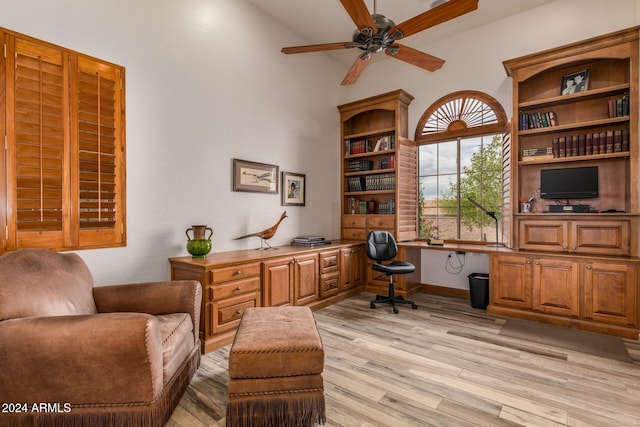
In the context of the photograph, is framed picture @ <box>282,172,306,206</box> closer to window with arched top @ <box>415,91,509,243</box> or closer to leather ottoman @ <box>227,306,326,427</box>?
window with arched top @ <box>415,91,509,243</box>

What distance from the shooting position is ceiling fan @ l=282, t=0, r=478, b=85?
227cm

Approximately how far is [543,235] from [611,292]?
30.4 inches

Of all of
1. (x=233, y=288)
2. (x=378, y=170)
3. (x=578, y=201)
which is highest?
(x=378, y=170)

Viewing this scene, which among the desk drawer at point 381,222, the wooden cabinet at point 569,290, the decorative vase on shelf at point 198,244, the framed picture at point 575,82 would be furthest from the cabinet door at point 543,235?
the decorative vase on shelf at point 198,244

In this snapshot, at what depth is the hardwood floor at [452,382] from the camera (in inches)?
74.2

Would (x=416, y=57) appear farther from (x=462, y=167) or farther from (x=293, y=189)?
(x=293, y=189)

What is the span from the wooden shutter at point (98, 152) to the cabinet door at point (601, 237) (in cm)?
447

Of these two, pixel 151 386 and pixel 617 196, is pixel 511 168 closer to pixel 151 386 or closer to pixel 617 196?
pixel 617 196

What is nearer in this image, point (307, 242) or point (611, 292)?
point (611, 292)

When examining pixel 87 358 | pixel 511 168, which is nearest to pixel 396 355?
pixel 87 358

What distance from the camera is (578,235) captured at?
334 cm

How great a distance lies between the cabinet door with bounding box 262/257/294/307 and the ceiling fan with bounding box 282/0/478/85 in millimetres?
2145

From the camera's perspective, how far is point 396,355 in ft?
8.82

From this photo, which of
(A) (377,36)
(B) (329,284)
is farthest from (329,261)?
(A) (377,36)
